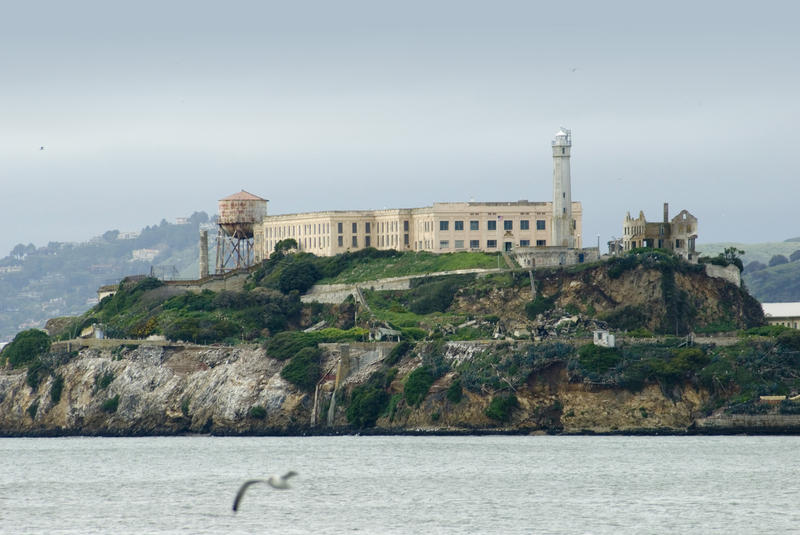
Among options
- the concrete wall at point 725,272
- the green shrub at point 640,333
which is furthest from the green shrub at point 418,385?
the concrete wall at point 725,272

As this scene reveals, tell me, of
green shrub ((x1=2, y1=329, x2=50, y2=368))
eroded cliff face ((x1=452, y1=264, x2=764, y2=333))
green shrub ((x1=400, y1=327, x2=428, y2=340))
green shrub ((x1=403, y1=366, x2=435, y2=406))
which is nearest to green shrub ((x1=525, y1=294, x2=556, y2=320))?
eroded cliff face ((x1=452, y1=264, x2=764, y2=333))

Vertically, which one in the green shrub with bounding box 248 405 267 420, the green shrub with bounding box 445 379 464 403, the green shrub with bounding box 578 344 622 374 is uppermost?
the green shrub with bounding box 578 344 622 374

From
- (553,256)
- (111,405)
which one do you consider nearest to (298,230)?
(553,256)

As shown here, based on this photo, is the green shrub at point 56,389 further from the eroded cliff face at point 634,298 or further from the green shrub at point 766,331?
the green shrub at point 766,331

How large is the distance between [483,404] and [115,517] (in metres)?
55.8

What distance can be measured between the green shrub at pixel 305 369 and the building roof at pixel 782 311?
5233 cm

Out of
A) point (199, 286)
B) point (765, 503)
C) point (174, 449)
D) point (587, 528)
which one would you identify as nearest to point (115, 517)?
point (587, 528)

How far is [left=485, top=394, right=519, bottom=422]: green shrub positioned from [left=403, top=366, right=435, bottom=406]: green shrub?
21.0 ft

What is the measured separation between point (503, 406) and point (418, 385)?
793cm

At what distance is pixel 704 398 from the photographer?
441 ft

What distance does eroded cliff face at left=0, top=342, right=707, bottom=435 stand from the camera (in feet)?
448

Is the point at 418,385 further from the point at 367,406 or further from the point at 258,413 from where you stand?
the point at 258,413

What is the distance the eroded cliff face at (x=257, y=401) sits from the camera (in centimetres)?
13662

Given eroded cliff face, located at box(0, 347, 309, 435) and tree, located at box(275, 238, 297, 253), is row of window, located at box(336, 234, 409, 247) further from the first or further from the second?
eroded cliff face, located at box(0, 347, 309, 435)
